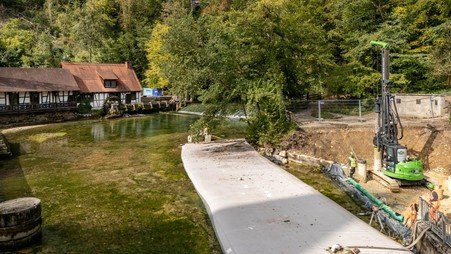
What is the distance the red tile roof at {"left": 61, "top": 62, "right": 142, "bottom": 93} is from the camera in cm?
4809

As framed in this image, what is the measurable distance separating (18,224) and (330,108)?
22.4 metres

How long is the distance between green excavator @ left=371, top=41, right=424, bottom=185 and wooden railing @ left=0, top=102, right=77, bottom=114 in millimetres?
37201

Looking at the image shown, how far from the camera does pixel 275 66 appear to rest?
22828mm

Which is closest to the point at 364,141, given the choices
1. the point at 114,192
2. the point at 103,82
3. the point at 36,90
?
the point at 114,192

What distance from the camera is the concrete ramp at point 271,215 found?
926 centimetres

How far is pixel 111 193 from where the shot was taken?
15867 millimetres

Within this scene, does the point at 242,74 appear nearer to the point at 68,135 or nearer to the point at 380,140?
the point at 380,140

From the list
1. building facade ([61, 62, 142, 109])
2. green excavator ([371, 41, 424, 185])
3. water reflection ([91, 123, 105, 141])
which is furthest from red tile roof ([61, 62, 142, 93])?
green excavator ([371, 41, 424, 185])

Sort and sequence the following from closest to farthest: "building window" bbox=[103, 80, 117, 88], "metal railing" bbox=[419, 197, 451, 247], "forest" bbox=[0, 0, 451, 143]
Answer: "metal railing" bbox=[419, 197, 451, 247] → "forest" bbox=[0, 0, 451, 143] → "building window" bbox=[103, 80, 117, 88]

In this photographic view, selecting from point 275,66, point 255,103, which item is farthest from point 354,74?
point 255,103

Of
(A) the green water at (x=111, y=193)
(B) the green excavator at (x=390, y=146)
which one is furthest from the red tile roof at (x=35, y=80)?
(B) the green excavator at (x=390, y=146)

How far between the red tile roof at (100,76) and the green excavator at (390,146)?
39681 millimetres

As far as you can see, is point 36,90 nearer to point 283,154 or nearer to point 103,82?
point 103,82

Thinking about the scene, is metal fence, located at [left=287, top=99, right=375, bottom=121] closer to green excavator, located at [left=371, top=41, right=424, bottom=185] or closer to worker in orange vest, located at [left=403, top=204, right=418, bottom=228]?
green excavator, located at [left=371, top=41, right=424, bottom=185]
